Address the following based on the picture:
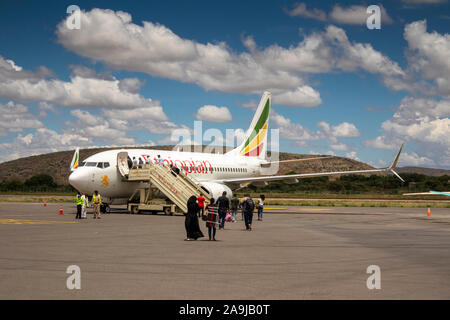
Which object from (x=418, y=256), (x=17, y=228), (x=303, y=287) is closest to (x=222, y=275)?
(x=303, y=287)

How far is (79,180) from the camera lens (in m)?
31.7

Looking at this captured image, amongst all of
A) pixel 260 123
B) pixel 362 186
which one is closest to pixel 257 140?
pixel 260 123

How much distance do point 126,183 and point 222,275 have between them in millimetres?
24310

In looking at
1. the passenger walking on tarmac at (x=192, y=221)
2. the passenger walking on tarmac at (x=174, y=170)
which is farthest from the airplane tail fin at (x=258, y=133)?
the passenger walking on tarmac at (x=192, y=221)

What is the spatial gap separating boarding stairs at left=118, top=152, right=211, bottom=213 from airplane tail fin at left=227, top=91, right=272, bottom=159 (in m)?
15.0

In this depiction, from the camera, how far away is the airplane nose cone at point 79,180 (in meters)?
31.6

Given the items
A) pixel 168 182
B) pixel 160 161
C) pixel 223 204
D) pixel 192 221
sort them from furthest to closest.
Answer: pixel 160 161, pixel 168 182, pixel 223 204, pixel 192 221

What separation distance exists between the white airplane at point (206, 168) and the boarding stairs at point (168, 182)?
1.30 meters

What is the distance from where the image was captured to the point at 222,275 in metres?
10.6

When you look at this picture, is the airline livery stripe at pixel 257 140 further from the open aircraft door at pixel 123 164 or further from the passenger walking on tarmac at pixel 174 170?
the open aircraft door at pixel 123 164

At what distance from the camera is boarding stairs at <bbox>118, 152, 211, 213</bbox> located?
Answer: 3061cm

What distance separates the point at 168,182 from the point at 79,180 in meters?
5.63

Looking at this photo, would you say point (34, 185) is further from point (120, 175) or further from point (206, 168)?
point (120, 175)

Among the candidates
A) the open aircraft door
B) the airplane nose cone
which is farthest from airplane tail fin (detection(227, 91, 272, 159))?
the airplane nose cone
